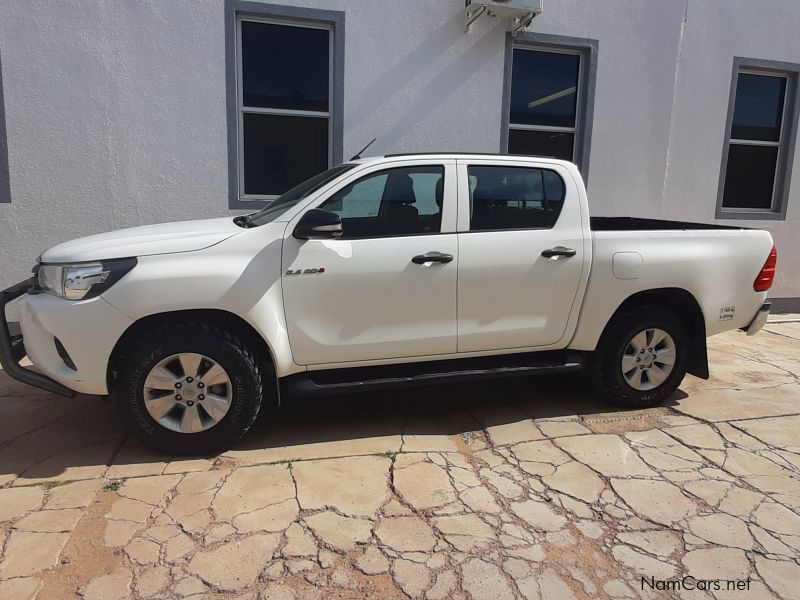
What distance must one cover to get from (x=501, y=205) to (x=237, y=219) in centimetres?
193

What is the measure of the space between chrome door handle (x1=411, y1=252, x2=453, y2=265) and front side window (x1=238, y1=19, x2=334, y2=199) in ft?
10.7

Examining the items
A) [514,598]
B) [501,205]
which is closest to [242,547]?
[514,598]

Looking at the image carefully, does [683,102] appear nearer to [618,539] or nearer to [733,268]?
[733,268]

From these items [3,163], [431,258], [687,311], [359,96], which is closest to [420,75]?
[359,96]

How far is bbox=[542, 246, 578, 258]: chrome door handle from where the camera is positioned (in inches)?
157

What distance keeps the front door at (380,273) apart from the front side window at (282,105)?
9.59 feet

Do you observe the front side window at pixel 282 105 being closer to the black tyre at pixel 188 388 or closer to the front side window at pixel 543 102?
the front side window at pixel 543 102

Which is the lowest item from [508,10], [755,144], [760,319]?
[760,319]

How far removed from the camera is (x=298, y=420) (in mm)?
4199

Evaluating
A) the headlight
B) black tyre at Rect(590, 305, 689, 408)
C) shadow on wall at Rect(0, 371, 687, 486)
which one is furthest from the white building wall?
black tyre at Rect(590, 305, 689, 408)

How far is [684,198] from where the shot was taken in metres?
7.61

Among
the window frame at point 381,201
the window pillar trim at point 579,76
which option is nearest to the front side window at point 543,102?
the window pillar trim at point 579,76

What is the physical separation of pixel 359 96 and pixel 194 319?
151 inches

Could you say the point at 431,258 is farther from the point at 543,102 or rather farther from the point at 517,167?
the point at 543,102
